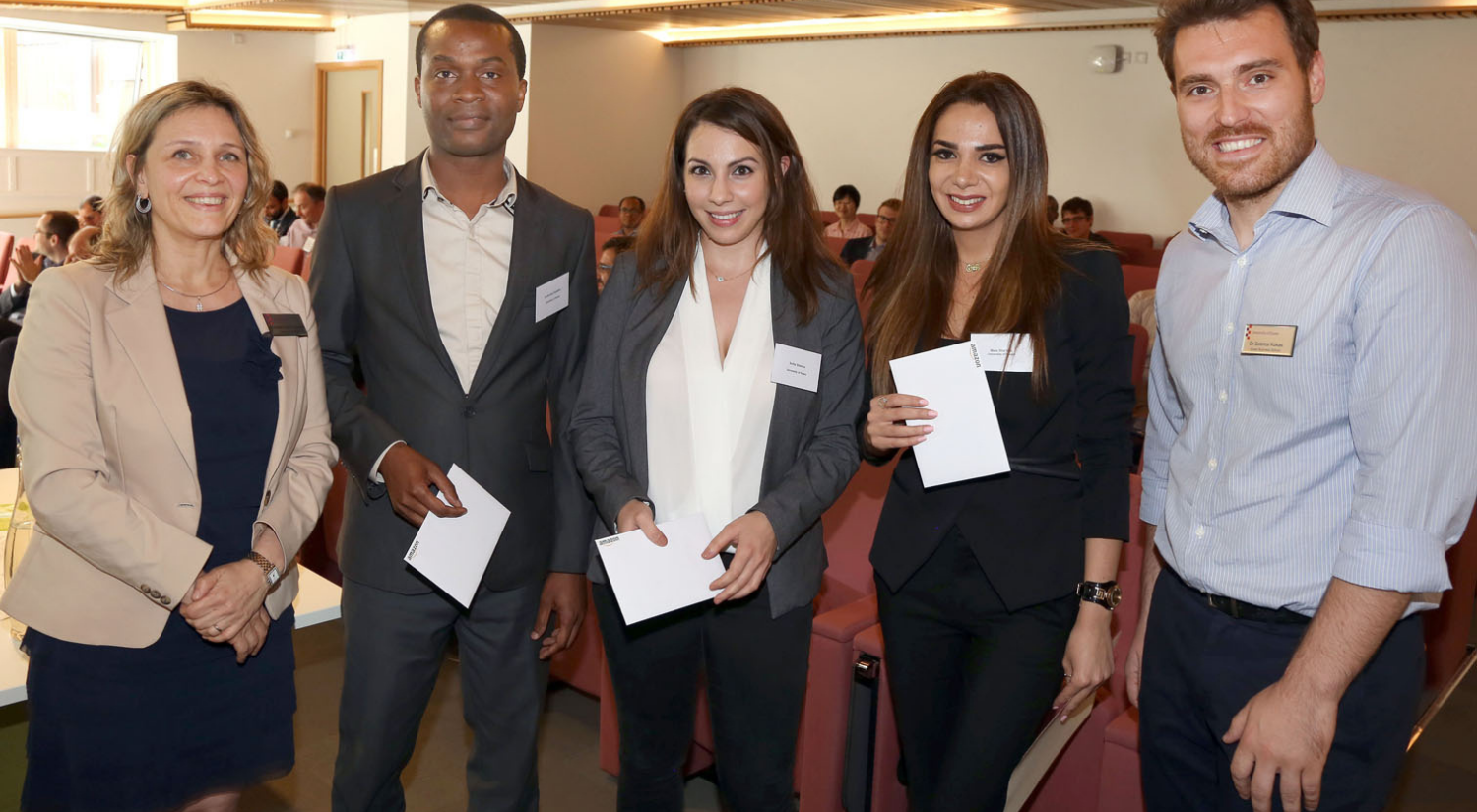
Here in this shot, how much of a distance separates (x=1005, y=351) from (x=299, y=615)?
4.75 ft

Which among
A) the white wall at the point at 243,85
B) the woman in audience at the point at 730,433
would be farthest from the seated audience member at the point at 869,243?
the white wall at the point at 243,85

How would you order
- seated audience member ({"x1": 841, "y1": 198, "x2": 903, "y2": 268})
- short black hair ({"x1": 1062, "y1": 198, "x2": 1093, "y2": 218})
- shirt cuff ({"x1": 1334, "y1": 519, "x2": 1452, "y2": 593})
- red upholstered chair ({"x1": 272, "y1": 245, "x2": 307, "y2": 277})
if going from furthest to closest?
short black hair ({"x1": 1062, "y1": 198, "x2": 1093, "y2": 218}), seated audience member ({"x1": 841, "y1": 198, "x2": 903, "y2": 268}), red upholstered chair ({"x1": 272, "y1": 245, "x2": 307, "y2": 277}), shirt cuff ({"x1": 1334, "y1": 519, "x2": 1452, "y2": 593})

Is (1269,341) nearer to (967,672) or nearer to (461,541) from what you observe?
(967,672)

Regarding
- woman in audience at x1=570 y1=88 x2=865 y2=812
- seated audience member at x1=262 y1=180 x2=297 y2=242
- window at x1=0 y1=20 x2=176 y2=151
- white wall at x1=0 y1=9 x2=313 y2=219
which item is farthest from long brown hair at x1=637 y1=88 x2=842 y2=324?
window at x1=0 y1=20 x2=176 y2=151

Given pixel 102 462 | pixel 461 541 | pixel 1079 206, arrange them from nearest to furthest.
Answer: pixel 102 462, pixel 461 541, pixel 1079 206

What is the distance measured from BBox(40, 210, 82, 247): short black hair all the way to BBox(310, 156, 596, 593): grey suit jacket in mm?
6032

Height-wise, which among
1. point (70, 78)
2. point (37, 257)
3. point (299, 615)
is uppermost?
point (70, 78)

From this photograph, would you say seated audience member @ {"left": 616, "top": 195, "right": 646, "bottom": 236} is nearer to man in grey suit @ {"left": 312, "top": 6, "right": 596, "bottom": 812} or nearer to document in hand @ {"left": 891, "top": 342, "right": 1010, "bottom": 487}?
man in grey suit @ {"left": 312, "top": 6, "right": 596, "bottom": 812}

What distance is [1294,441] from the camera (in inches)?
56.5

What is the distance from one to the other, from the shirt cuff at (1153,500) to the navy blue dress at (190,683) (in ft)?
4.88

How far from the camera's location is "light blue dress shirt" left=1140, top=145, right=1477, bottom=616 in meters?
1.29

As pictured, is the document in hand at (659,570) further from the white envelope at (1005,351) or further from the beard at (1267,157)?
the beard at (1267,157)

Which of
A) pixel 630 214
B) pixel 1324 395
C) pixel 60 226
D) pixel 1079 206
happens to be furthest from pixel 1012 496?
pixel 1079 206

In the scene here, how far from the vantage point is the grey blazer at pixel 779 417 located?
74.9 inches
